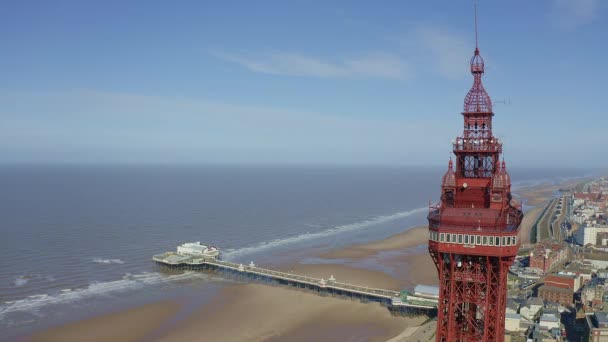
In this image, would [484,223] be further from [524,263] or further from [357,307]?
[524,263]

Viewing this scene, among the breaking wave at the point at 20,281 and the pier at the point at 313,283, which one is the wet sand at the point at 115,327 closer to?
the pier at the point at 313,283

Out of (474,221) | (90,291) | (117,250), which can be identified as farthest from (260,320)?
(117,250)

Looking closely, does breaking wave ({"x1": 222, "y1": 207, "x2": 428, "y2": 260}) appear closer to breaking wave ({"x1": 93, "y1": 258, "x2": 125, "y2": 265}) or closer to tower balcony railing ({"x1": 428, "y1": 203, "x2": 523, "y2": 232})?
breaking wave ({"x1": 93, "y1": 258, "x2": 125, "y2": 265})

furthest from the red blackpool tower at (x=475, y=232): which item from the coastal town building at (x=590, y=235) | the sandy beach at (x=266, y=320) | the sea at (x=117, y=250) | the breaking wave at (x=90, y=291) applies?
the coastal town building at (x=590, y=235)

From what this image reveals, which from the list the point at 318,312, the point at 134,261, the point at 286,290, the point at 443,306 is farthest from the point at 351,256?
the point at 443,306

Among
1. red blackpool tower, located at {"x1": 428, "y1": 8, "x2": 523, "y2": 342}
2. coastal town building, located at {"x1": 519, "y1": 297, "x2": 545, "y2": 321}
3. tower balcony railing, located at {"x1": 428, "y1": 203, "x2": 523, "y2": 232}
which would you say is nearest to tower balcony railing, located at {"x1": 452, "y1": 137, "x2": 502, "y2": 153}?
red blackpool tower, located at {"x1": 428, "y1": 8, "x2": 523, "y2": 342}

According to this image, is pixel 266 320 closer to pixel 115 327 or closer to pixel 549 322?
pixel 115 327
